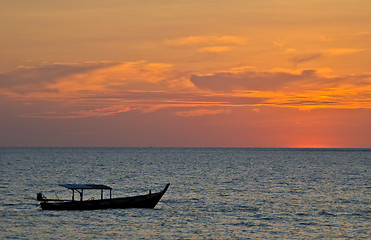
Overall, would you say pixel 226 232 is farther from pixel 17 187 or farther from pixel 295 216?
pixel 17 187

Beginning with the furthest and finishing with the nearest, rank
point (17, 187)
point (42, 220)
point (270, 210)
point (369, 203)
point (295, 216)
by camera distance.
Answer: point (17, 187) → point (369, 203) → point (270, 210) → point (295, 216) → point (42, 220)

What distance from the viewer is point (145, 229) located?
156 ft

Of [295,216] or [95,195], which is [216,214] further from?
[95,195]

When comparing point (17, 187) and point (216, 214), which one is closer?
point (216, 214)

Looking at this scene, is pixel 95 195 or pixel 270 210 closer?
pixel 270 210

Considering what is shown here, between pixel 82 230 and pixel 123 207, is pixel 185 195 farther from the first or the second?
pixel 82 230

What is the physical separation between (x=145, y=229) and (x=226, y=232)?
24.3 feet

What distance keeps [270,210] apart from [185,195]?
1861 centimetres

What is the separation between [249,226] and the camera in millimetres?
49375

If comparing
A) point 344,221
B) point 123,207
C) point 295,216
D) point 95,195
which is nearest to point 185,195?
point 95,195

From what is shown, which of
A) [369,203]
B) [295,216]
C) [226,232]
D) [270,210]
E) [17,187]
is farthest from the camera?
[17,187]

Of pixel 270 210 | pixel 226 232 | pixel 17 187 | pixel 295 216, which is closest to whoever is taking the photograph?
pixel 226 232

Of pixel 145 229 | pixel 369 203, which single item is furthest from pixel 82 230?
pixel 369 203

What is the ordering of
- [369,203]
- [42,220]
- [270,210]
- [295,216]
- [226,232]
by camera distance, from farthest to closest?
[369,203] < [270,210] < [295,216] < [42,220] < [226,232]
